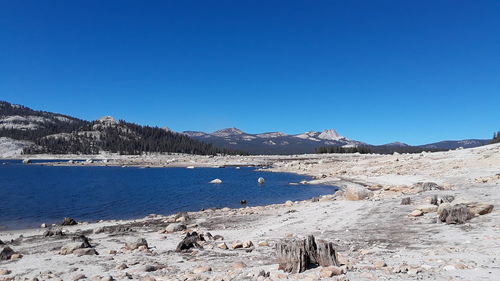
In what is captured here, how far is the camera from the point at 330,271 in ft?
32.0

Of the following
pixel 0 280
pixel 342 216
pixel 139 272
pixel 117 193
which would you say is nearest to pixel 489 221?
pixel 342 216

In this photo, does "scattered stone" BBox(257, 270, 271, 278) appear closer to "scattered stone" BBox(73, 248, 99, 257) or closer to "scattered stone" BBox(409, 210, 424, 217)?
"scattered stone" BBox(73, 248, 99, 257)

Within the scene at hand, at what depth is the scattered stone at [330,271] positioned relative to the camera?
965cm

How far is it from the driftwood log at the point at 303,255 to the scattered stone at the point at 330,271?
2.29 feet

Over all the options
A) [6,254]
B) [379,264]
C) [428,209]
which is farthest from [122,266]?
[428,209]

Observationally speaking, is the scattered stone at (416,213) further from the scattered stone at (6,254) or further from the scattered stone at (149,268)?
the scattered stone at (6,254)

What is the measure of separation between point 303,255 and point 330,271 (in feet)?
3.42

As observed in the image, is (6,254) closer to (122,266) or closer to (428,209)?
(122,266)

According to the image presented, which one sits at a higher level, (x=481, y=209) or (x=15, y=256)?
(x=481, y=209)

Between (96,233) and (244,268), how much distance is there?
13.4 meters

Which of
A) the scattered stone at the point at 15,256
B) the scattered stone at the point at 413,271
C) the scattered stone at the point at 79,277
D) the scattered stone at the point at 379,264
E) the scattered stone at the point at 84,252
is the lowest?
the scattered stone at the point at 15,256

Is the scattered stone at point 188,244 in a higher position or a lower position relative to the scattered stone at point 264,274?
lower

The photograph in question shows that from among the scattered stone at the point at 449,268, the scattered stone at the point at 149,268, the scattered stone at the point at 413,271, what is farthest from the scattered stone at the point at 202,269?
the scattered stone at the point at 449,268

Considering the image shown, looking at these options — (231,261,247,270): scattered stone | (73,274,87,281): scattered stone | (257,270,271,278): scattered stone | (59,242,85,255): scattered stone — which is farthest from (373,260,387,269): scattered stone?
(59,242,85,255): scattered stone
